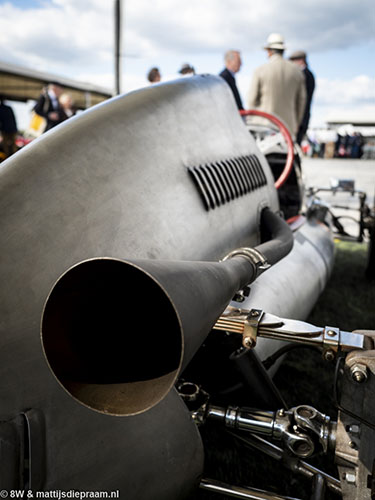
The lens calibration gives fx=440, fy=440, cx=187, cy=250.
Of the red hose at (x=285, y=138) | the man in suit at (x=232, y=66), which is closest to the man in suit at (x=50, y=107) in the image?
the man in suit at (x=232, y=66)

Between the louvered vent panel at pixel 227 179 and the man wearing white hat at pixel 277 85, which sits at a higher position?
the man wearing white hat at pixel 277 85

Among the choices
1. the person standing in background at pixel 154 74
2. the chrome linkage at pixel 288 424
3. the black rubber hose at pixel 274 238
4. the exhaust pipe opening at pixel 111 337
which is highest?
the person standing in background at pixel 154 74

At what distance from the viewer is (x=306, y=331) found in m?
1.27

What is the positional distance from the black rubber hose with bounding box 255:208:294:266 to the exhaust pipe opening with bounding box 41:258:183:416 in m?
0.84

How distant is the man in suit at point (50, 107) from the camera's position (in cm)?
785

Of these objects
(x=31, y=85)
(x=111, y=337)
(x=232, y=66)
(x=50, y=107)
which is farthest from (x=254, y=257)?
(x=31, y=85)

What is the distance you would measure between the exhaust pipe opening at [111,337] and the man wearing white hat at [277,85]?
5.06 meters

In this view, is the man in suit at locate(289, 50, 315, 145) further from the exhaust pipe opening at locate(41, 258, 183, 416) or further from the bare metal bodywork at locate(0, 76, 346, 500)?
the exhaust pipe opening at locate(41, 258, 183, 416)

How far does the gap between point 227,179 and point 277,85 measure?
4072 mm

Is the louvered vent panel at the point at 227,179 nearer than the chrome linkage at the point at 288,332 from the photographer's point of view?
No

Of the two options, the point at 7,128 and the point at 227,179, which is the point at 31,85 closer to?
the point at 7,128

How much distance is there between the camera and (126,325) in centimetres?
112

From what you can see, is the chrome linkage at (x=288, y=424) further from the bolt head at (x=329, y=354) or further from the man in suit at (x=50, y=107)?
the man in suit at (x=50, y=107)

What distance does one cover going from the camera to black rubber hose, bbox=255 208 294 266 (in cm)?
190
